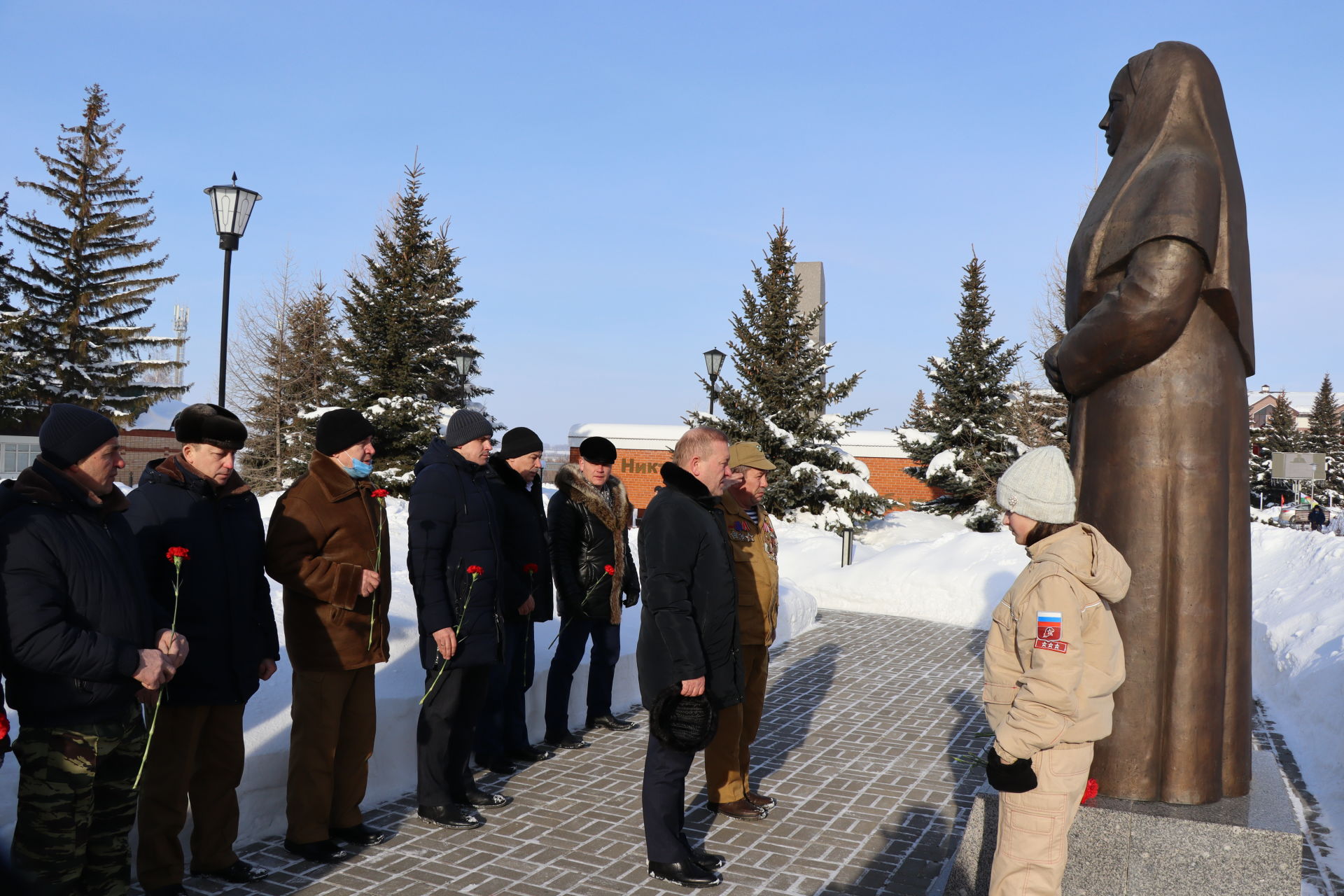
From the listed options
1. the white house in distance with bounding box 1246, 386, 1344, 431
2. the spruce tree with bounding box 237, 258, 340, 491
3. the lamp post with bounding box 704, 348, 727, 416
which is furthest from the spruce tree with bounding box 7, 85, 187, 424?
the white house in distance with bounding box 1246, 386, 1344, 431

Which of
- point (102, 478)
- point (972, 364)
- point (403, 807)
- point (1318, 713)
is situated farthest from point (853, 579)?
point (972, 364)

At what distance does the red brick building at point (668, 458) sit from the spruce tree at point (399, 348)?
9.28 metres

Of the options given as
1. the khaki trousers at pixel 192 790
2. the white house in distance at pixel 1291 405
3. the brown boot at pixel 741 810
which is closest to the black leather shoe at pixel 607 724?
the brown boot at pixel 741 810

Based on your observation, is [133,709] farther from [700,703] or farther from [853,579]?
[853,579]

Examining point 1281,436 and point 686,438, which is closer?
point 686,438

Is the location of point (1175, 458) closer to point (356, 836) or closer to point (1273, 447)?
point (356, 836)

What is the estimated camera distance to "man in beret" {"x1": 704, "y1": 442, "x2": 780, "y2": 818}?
210 inches

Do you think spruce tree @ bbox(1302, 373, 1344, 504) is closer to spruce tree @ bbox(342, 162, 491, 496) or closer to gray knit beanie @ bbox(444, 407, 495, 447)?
spruce tree @ bbox(342, 162, 491, 496)

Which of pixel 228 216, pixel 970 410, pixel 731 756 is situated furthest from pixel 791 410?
pixel 731 756

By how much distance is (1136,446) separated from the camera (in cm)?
399

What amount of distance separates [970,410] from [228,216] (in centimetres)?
2333

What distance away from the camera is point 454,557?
17.0 feet

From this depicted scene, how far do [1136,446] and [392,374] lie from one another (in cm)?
2352

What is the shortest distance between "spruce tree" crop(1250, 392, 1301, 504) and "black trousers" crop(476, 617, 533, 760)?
52450 mm
